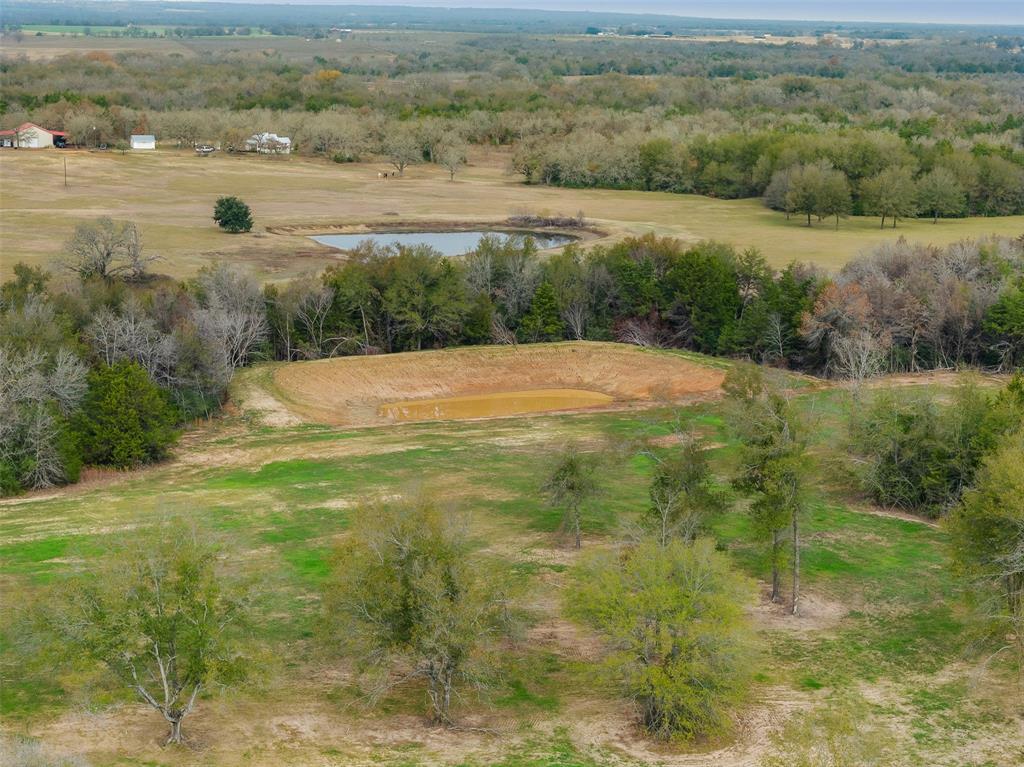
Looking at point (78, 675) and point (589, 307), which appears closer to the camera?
point (78, 675)

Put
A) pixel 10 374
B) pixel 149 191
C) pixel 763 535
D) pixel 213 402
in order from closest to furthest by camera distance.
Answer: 1. pixel 763 535
2. pixel 10 374
3. pixel 213 402
4. pixel 149 191

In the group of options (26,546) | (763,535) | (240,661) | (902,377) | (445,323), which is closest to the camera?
(240,661)

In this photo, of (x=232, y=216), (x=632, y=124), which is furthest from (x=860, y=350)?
(x=632, y=124)

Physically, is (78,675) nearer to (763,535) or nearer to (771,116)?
(763,535)

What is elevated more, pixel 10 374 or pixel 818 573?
pixel 10 374

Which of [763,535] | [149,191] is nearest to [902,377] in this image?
[763,535]

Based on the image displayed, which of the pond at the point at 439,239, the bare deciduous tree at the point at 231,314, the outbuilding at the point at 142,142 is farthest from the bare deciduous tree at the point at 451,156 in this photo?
the bare deciduous tree at the point at 231,314
